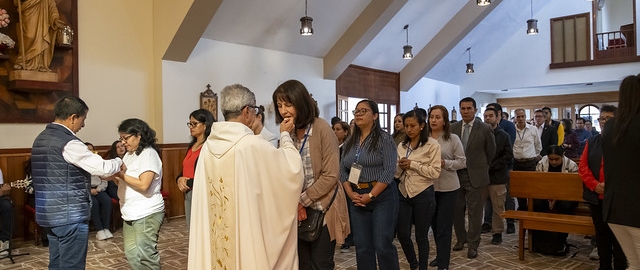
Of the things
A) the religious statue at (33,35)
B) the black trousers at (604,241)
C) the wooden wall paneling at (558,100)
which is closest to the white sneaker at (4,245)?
the religious statue at (33,35)

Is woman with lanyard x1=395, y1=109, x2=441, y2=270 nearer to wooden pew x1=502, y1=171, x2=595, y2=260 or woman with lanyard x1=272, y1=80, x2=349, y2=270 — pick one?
woman with lanyard x1=272, y1=80, x2=349, y2=270

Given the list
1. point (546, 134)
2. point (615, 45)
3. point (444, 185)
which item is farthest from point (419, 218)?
point (615, 45)

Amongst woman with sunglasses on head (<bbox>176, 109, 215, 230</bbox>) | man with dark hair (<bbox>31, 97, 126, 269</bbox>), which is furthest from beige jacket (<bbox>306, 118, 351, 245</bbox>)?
woman with sunglasses on head (<bbox>176, 109, 215, 230</bbox>)

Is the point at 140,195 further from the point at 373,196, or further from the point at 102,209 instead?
the point at 102,209

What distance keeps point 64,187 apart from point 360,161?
5.95 ft

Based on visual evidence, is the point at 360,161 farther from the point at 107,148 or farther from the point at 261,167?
the point at 107,148

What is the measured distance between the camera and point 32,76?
524 centimetres

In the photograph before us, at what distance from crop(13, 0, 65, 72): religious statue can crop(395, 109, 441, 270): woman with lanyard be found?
4.49 metres

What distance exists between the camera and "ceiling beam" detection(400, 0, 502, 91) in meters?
9.51

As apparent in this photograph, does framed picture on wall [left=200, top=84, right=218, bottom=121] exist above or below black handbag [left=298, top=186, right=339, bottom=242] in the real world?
above

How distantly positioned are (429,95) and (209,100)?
24.0 ft

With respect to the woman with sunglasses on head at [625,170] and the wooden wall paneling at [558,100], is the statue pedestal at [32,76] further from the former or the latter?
the wooden wall paneling at [558,100]

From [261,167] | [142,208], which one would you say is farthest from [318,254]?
[142,208]

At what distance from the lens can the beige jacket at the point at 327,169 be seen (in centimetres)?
231
